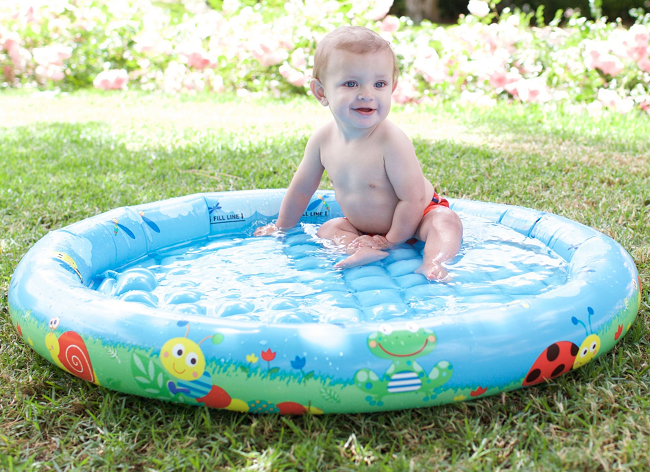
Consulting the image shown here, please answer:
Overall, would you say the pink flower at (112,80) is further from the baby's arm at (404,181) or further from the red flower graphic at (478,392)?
the red flower graphic at (478,392)

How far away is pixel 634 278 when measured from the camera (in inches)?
82.4

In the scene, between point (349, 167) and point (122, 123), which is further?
point (122, 123)

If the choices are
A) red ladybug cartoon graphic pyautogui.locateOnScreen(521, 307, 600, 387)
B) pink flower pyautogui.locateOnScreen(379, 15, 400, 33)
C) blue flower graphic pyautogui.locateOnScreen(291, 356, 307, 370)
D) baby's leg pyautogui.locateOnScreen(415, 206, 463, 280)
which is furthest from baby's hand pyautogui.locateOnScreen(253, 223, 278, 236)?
pink flower pyautogui.locateOnScreen(379, 15, 400, 33)

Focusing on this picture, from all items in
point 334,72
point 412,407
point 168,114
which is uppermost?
point 334,72

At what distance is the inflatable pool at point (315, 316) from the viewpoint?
1.60 metres

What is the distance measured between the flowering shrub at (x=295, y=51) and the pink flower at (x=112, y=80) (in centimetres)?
1

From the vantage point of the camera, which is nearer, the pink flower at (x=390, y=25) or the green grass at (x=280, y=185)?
the green grass at (x=280, y=185)

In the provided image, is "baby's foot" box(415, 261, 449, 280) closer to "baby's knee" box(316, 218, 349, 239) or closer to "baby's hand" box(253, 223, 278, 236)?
"baby's knee" box(316, 218, 349, 239)

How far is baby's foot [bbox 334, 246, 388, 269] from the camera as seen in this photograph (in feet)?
8.29

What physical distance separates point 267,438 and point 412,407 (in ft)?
1.26

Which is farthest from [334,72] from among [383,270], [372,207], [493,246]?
[493,246]

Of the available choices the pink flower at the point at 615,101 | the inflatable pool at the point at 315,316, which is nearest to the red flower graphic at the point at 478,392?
the inflatable pool at the point at 315,316

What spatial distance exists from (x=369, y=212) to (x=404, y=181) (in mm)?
241

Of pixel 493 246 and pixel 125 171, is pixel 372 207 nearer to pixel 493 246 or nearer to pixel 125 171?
pixel 493 246
